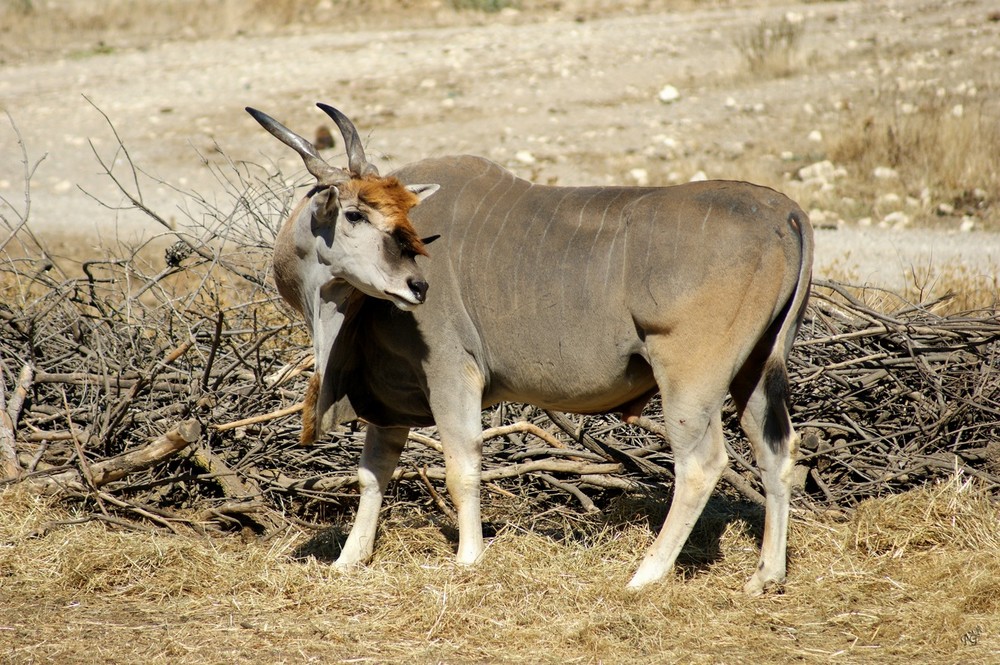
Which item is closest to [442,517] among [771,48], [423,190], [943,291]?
[423,190]

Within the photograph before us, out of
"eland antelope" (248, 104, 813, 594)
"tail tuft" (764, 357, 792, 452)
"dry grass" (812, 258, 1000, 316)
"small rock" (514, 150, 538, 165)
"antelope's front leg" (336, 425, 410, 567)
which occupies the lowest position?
"small rock" (514, 150, 538, 165)

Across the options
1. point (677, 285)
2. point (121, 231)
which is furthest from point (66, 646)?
point (121, 231)

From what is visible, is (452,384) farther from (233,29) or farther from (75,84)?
(233,29)

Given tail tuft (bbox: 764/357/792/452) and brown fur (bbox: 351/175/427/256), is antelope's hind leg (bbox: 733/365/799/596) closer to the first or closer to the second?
tail tuft (bbox: 764/357/792/452)

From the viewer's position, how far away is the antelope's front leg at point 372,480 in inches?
164

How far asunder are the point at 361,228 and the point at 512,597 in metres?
1.24

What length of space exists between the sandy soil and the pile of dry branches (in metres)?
2.44

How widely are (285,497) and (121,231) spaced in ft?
19.9

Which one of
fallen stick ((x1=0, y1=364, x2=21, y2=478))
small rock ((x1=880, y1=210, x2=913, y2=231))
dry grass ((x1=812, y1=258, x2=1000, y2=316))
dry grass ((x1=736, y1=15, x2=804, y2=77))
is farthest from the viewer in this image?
dry grass ((x1=736, y1=15, x2=804, y2=77))

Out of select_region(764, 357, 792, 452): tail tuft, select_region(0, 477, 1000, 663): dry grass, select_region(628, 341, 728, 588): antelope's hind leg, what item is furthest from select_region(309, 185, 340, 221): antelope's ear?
select_region(764, 357, 792, 452): tail tuft

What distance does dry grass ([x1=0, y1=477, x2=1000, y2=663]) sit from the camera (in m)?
3.39

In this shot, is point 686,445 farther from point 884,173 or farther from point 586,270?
point 884,173

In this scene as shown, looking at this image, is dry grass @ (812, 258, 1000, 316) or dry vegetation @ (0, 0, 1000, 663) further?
dry grass @ (812, 258, 1000, 316)

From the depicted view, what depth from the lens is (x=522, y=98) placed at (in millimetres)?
12961
